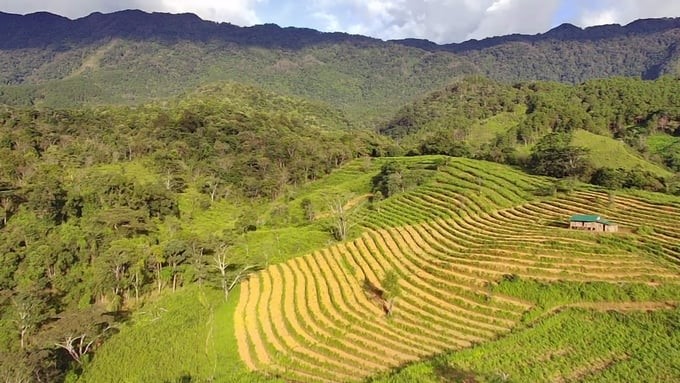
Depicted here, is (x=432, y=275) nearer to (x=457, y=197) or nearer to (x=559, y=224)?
(x=559, y=224)

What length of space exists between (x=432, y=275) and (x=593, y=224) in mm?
11479

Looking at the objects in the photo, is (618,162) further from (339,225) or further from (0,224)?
(0,224)

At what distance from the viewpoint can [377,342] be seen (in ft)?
77.3

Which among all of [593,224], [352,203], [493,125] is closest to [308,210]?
[352,203]

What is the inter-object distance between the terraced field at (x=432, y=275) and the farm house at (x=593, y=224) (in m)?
1.23

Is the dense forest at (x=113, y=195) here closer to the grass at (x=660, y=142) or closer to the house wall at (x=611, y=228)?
the house wall at (x=611, y=228)

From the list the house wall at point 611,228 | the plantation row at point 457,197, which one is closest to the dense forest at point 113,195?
the plantation row at point 457,197

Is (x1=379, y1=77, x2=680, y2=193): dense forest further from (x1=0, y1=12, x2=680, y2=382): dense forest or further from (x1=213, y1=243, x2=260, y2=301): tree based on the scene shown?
(x1=213, y1=243, x2=260, y2=301): tree

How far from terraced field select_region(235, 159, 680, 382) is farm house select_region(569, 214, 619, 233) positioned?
1232 mm

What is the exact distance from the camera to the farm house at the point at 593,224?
31094mm

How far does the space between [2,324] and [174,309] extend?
11.5 metres

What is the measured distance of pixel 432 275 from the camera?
1170 inches

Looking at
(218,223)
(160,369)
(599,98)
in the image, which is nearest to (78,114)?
(218,223)

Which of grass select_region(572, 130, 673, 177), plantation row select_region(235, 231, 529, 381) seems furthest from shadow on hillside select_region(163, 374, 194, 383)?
grass select_region(572, 130, 673, 177)
